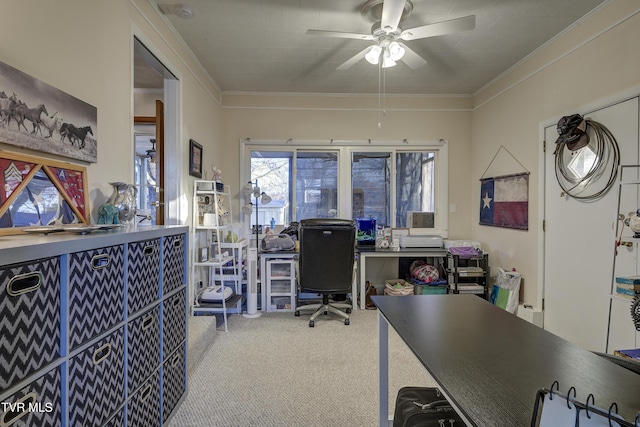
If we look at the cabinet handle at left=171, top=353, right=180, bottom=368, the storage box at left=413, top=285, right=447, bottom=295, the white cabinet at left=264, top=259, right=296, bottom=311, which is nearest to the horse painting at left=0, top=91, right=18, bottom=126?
the cabinet handle at left=171, top=353, right=180, bottom=368

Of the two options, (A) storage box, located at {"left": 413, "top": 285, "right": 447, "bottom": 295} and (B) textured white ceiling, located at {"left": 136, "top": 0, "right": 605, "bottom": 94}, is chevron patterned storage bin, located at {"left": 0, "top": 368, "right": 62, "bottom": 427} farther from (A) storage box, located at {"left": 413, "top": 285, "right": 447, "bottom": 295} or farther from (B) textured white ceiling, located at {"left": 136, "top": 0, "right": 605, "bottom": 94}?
(A) storage box, located at {"left": 413, "top": 285, "right": 447, "bottom": 295}

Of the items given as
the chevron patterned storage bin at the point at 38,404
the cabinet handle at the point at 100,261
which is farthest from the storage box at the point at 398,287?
the chevron patterned storage bin at the point at 38,404

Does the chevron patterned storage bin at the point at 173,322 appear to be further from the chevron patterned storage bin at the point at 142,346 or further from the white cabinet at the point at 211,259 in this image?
the white cabinet at the point at 211,259

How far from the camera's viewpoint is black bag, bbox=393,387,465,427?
3.53 ft

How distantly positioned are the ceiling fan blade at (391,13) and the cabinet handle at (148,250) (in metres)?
1.94

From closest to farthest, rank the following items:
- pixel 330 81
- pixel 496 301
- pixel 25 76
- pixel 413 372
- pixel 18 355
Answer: pixel 18 355, pixel 25 76, pixel 413 372, pixel 496 301, pixel 330 81

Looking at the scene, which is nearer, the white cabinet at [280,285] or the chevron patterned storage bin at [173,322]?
the chevron patterned storage bin at [173,322]

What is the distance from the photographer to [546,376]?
0.83m

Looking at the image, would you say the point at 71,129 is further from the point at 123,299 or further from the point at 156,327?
the point at 156,327

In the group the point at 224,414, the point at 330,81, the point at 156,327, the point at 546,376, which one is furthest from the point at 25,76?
the point at 330,81

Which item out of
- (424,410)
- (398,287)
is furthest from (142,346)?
(398,287)

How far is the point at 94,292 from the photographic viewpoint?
111 cm

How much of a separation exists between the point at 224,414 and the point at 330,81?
349cm

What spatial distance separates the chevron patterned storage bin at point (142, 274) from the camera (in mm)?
1325
